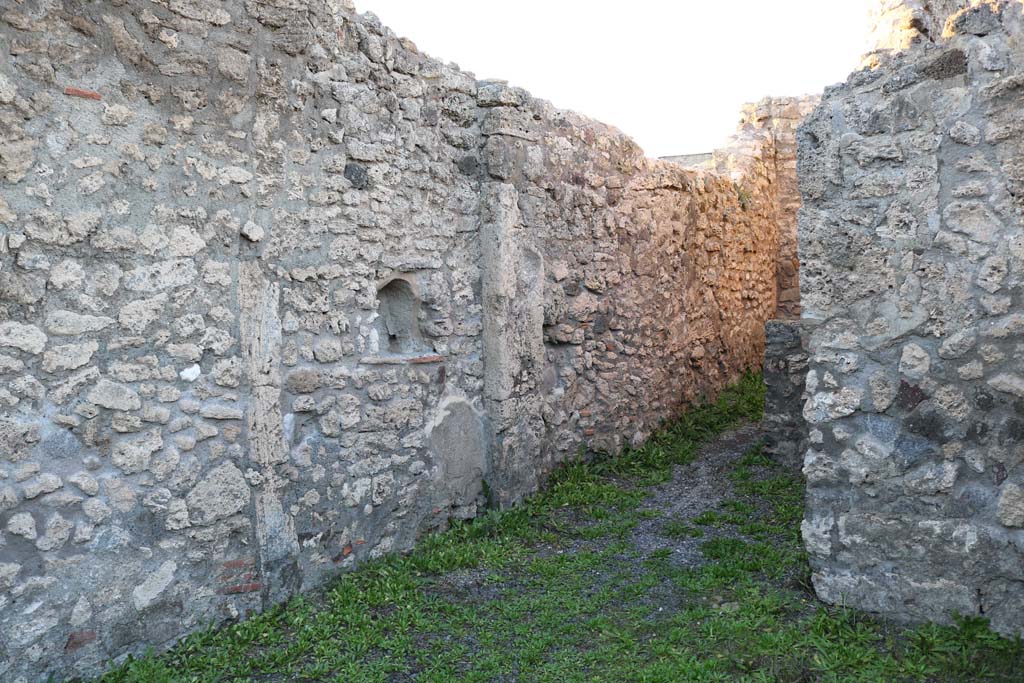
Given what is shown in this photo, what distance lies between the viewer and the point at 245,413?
3852 millimetres

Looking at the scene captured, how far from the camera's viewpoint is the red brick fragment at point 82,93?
10.7ft

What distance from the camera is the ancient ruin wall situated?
338cm

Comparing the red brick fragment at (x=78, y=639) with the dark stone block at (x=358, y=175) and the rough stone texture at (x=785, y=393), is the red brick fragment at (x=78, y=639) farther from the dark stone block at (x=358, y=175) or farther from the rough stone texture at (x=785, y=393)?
the rough stone texture at (x=785, y=393)

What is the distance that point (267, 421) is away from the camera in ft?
12.9

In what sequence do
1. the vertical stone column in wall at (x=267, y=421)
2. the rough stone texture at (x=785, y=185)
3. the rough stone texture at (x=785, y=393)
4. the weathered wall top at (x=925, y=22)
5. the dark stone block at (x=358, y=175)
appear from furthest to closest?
the rough stone texture at (x=785, y=185)
the rough stone texture at (x=785, y=393)
the dark stone block at (x=358, y=175)
the vertical stone column in wall at (x=267, y=421)
the weathered wall top at (x=925, y=22)

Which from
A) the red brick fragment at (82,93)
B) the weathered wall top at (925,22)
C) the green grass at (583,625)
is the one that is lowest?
the green grass at (583,625)

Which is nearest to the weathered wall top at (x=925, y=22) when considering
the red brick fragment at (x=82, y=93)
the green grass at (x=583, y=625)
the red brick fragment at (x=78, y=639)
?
the green grass at (x=583, y=625)

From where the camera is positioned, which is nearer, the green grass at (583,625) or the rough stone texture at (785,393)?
the green grass at (583,625)

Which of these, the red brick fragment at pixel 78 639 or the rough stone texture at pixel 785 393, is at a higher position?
the rough stone texture at pixel 785 393

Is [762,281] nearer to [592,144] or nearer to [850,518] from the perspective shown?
[592,144]

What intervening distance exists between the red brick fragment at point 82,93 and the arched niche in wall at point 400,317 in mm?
1884

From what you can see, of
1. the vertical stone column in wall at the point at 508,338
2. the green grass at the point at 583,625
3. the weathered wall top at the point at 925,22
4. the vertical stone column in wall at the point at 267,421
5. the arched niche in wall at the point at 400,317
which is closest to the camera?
the green grass at the point at 583,625

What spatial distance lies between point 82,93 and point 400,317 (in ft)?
7.06

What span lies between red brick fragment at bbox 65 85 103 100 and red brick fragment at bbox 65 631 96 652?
217 centimetres
